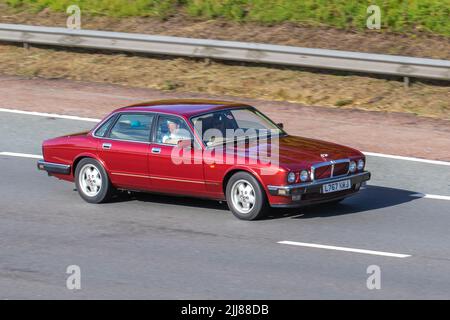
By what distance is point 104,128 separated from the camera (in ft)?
46.0

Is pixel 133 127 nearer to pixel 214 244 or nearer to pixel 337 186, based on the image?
pixel 214 244

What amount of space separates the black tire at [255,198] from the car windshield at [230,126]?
676 millimetres

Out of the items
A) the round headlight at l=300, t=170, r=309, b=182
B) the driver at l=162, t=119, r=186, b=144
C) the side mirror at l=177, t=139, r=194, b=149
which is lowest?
the round headlight at l=300, t=170, r=309, b=182

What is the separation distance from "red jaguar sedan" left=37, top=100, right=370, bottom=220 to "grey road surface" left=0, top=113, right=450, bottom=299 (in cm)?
33

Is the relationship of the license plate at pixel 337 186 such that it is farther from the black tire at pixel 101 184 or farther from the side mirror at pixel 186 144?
the black tire at pixel 101 184

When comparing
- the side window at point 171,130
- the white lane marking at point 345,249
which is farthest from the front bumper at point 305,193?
the side window at point 171,130

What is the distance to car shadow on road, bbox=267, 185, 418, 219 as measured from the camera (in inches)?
515

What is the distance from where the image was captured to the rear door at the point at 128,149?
13453 mm

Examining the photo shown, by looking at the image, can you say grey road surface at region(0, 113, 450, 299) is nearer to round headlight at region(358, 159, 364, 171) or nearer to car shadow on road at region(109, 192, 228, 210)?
car shadow on road at region(109, 192, 228, 210)

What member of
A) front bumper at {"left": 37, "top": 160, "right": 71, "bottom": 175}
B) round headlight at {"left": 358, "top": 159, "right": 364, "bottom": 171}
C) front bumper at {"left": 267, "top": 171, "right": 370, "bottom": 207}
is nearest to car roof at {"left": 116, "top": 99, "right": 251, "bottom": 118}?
front bumper at {"left": 37, "top": 160, "right": 71, "bottom": 175}

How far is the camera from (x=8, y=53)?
2464 centimetres

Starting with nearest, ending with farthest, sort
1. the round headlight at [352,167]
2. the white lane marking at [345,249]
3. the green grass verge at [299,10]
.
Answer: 1. the white lane marking at [345,249]
2. the round headlight at [352,167]
3. the green grass verge at [299,10]
